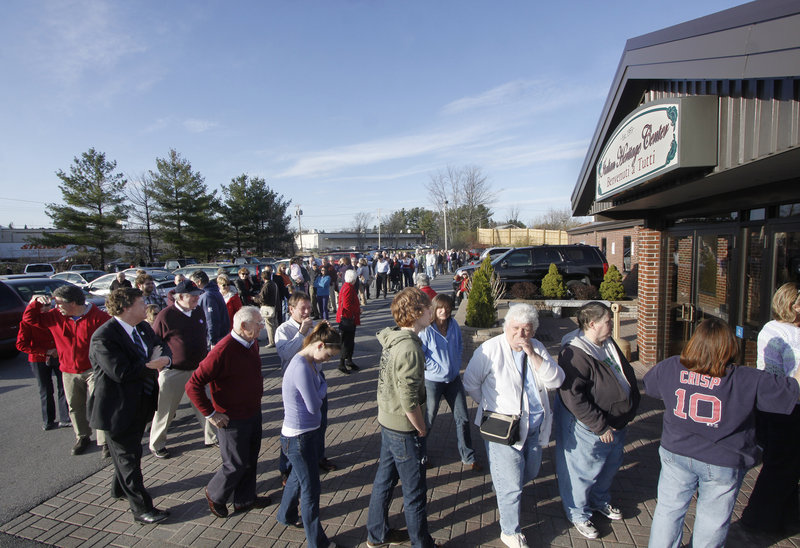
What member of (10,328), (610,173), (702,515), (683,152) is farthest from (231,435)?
(10,328)

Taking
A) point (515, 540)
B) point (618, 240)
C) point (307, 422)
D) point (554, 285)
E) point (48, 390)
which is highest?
point (618, 240)

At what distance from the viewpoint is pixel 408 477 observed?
103 inches

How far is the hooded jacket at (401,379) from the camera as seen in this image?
2486mm

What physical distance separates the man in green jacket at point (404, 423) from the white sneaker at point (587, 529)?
110 centimetres

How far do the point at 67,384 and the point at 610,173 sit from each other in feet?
22.4

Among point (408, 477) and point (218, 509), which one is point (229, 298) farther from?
point (408, 477)

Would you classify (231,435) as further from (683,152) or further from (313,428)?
(683,152)

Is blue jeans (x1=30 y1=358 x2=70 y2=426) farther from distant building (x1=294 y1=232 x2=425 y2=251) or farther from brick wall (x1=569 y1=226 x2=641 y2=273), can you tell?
distant building (x1=294 y1=232 x2=425 y2=251)

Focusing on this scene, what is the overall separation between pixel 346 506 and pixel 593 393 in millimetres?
2184

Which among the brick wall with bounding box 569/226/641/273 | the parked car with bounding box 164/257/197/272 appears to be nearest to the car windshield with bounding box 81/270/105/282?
the parked car with bounding box 164/257/197/272

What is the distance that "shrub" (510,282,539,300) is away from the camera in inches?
448

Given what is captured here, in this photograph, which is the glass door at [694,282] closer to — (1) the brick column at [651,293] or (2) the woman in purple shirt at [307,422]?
(1) the brick column at [651,293]

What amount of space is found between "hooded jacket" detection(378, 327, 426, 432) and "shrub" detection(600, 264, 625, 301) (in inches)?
403

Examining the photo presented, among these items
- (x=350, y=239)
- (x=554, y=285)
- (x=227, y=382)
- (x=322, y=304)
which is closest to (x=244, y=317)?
(x=227, y=382)
